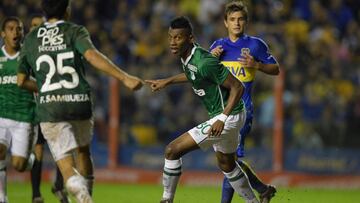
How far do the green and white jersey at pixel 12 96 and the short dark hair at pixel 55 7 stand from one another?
2.51m

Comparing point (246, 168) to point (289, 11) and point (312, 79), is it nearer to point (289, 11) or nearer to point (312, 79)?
point (312, 79)

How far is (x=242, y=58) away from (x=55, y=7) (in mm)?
2665

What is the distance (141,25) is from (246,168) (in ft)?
31.3

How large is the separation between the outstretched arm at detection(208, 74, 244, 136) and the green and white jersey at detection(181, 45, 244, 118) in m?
0.08

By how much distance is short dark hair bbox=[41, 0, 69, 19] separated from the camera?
8.47 meters

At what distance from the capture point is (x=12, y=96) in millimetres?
10930

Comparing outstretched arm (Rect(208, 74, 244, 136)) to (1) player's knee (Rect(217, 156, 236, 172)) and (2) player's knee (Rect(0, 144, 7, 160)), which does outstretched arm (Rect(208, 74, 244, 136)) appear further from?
(2) player's knee (Rect(0, 144, 7, 160))

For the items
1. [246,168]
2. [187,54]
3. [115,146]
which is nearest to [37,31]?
[187,54]

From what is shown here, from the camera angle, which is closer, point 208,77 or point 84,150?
point 84,150

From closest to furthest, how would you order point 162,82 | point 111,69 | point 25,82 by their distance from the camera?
point 111,69
point 25,82
point 162,82

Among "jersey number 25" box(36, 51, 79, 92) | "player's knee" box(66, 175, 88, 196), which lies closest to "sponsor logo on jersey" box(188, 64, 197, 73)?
"jersey number 25" box(36, 51, 79, 92)

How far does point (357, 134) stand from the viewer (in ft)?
56.9

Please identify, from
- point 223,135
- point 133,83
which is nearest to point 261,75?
point 223,135

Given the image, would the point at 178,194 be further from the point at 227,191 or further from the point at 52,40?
the point at 52,40
